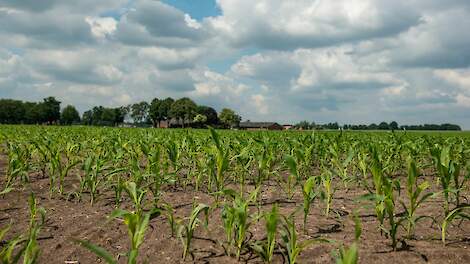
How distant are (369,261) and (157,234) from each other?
6.68ft

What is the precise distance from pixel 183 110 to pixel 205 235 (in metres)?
98.7

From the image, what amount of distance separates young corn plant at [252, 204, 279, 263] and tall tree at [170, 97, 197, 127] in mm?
98171

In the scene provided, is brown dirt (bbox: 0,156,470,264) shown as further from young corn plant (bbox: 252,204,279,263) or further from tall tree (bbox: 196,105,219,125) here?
tall tree (bbox: 196,105,219,125)

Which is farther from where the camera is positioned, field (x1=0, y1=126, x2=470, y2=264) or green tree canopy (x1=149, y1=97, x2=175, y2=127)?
green tree canopy (x1=149, y1=97, x2=175, y2=127)

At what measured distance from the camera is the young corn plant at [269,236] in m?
2.79

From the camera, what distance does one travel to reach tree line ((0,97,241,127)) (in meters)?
100

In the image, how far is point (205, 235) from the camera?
3.75 metres

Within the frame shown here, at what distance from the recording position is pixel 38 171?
7.04 m

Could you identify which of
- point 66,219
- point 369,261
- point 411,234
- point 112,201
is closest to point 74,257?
point 66,219

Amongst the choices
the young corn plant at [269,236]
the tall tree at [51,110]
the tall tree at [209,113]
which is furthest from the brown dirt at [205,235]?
the tall tree at [51,110]

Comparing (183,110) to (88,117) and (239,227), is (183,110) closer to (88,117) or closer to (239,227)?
(88,117)

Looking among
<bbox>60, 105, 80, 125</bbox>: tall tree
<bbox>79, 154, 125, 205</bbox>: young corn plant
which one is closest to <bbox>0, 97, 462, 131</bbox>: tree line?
<bbox>60, 105, 80, 125</bbox>: tall tree

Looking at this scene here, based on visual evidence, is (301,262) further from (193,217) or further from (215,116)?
(215,116)

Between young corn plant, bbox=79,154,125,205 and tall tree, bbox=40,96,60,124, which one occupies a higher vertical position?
tall tree, bbox=40,96,60,124
